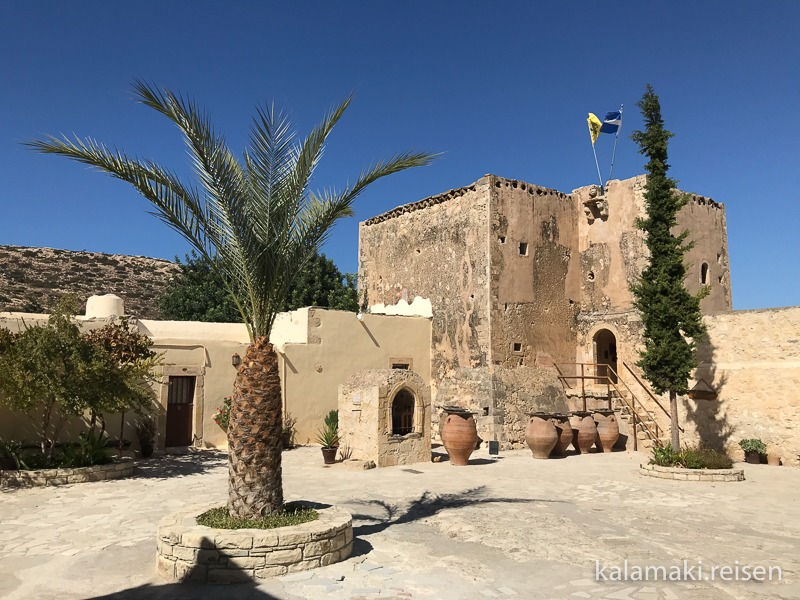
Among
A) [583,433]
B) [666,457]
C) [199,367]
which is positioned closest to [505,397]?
[583,433]

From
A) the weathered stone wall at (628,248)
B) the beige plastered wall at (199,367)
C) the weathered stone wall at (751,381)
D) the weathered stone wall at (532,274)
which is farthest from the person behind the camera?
the weathered stone wall at (628,248)

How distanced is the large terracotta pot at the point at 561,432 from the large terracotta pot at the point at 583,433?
58 centimetres

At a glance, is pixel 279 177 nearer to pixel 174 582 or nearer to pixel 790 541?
pixel 174 582

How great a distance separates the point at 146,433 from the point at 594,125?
16581 mm

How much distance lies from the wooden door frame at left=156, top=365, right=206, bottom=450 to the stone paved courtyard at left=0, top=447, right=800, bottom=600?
333cm

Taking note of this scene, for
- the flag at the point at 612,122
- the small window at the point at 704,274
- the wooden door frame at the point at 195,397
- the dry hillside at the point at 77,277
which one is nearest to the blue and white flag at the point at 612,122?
the flag at the point at 612,122

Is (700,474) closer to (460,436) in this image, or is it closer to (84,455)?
(460,436)

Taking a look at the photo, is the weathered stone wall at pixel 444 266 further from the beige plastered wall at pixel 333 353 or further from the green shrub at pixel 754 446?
the green shrub at pixel 754 446

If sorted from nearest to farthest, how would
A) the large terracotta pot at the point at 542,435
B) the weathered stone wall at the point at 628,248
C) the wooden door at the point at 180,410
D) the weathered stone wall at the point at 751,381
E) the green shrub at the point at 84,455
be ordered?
the green shrub at the point at 84,455, the weathered stone wall at the point at 751,381, the large terracotta pot at the point at 542,435, the wooden door at the point at 180,410, the weathered stone wall at the point at 628,248

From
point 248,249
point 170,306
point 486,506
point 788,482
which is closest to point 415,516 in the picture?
point 486,506

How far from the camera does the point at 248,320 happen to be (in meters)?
7.17

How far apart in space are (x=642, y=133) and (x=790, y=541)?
9.54 m

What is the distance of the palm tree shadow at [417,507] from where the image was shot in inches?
313

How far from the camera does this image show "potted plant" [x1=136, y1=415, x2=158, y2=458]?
47.6 feet
